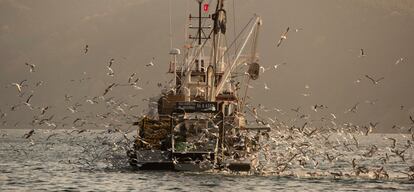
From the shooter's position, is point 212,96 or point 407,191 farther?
point 212,96

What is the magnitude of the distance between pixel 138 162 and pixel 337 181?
19248mm

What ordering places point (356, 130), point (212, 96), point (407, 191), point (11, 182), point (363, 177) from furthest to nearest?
1. point (212, 96)
2. point (363, 177)
3. point (11, 182)
4. point (407, 191)
5. point (356, 130)

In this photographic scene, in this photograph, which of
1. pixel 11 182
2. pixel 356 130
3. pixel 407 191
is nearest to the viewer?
pixel 356 130

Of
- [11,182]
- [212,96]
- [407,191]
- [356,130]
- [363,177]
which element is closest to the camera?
[356,130]

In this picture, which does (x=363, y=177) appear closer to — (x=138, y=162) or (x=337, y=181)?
(x=337, y=181)

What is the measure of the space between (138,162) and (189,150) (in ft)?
23.6

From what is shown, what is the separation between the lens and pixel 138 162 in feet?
275

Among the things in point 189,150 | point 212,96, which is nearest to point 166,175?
point 189,150

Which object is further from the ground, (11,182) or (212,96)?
(212,96)

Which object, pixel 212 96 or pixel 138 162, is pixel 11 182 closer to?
pixel 138 162

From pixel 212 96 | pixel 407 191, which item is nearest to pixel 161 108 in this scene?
pixel 212 96

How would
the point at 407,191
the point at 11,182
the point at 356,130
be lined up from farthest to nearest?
the point at 11,182 → the point at 407,191 → the point at 356,130

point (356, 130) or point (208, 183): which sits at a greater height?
point (356, 130)

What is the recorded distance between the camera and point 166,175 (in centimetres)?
7925
